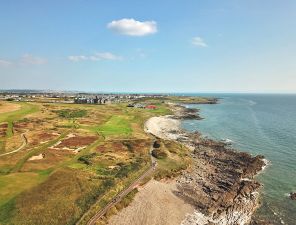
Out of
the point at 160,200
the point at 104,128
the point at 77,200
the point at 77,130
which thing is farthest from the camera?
the point at 104,128

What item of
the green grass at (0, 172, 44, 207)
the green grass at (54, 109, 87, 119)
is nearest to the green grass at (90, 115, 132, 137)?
the green grass at (54, 109, 87, 119)

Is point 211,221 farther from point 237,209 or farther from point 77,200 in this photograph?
point 77,200

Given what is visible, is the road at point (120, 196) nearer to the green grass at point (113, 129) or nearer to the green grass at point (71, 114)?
the green grass at point (113, 129)

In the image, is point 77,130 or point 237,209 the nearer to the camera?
point 237,209

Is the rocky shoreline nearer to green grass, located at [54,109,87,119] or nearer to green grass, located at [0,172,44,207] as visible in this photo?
green grass, located at [0,172,44,207]

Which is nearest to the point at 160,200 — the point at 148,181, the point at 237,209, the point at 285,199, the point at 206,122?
the point at 148,181

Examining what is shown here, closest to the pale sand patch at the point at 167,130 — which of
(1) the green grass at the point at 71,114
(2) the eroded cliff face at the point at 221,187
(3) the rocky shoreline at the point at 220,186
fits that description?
(3) the rocky shoreline at the point at 220,186

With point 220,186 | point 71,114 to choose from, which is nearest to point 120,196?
point 220,186
